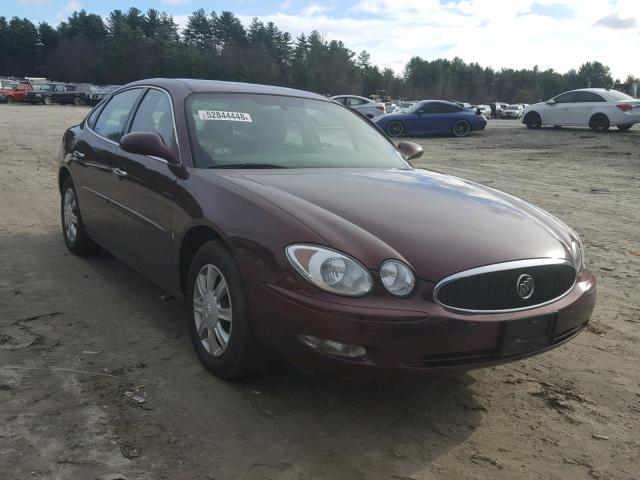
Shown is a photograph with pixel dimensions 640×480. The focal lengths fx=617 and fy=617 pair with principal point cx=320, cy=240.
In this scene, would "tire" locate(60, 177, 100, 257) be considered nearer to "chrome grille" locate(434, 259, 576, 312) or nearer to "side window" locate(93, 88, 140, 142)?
"side window" locate(93, 88, 140, 142)

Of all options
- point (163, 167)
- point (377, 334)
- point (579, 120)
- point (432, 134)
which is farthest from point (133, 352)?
point (579, 120)

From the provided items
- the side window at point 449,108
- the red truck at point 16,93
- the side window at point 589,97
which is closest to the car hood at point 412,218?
the side window at point 449,108

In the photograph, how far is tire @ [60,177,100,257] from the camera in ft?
17.9

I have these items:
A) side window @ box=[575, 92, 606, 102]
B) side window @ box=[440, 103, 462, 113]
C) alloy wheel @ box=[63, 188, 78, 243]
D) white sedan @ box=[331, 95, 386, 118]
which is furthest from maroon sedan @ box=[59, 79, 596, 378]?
white sedan @ box=[331, 95, 386, 118]

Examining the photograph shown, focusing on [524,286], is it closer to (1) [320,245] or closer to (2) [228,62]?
(1) [320,245]

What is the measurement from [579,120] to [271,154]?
2039 cm

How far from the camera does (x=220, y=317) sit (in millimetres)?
3260

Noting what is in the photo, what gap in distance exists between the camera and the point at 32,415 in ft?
9.48

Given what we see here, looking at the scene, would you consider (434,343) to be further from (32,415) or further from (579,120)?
(579,120)

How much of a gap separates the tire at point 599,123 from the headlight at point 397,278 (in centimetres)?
2081

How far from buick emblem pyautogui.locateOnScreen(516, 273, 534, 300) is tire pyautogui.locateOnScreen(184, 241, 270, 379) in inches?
49.3

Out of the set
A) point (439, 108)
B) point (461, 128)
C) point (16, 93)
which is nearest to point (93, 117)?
point (439, 108)

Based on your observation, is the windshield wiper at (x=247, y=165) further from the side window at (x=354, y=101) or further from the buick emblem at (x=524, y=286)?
the side window at (x=354, y=101)

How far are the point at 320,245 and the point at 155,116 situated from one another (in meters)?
2.14
